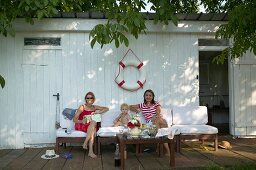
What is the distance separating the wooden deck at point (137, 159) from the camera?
4.78 m

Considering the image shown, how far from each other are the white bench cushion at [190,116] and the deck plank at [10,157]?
2.77 metres

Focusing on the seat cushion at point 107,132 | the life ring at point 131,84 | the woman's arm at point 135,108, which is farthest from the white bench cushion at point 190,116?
the seat cushion at point 107,132

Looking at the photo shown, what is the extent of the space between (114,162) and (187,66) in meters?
2.68

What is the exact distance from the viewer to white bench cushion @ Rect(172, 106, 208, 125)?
6.30m

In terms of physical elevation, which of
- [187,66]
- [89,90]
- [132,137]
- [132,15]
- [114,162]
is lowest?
[114,162]

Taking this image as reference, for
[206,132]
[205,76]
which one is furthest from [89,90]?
[205,76]

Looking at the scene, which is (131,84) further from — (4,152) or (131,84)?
(4,152)

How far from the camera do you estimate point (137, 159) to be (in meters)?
5.20

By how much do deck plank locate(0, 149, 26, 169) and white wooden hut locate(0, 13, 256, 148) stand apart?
356 mm

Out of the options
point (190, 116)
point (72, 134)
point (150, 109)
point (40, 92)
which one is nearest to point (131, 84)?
point (150, 109)

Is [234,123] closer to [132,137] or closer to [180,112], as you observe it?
[180,112]

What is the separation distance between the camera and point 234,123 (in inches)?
275

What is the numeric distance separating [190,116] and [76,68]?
2.30m

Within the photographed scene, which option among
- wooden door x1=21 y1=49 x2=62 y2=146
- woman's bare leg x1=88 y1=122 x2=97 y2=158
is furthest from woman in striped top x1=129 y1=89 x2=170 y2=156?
wooden door x1=21 y1=49 x2=62 y2=146
